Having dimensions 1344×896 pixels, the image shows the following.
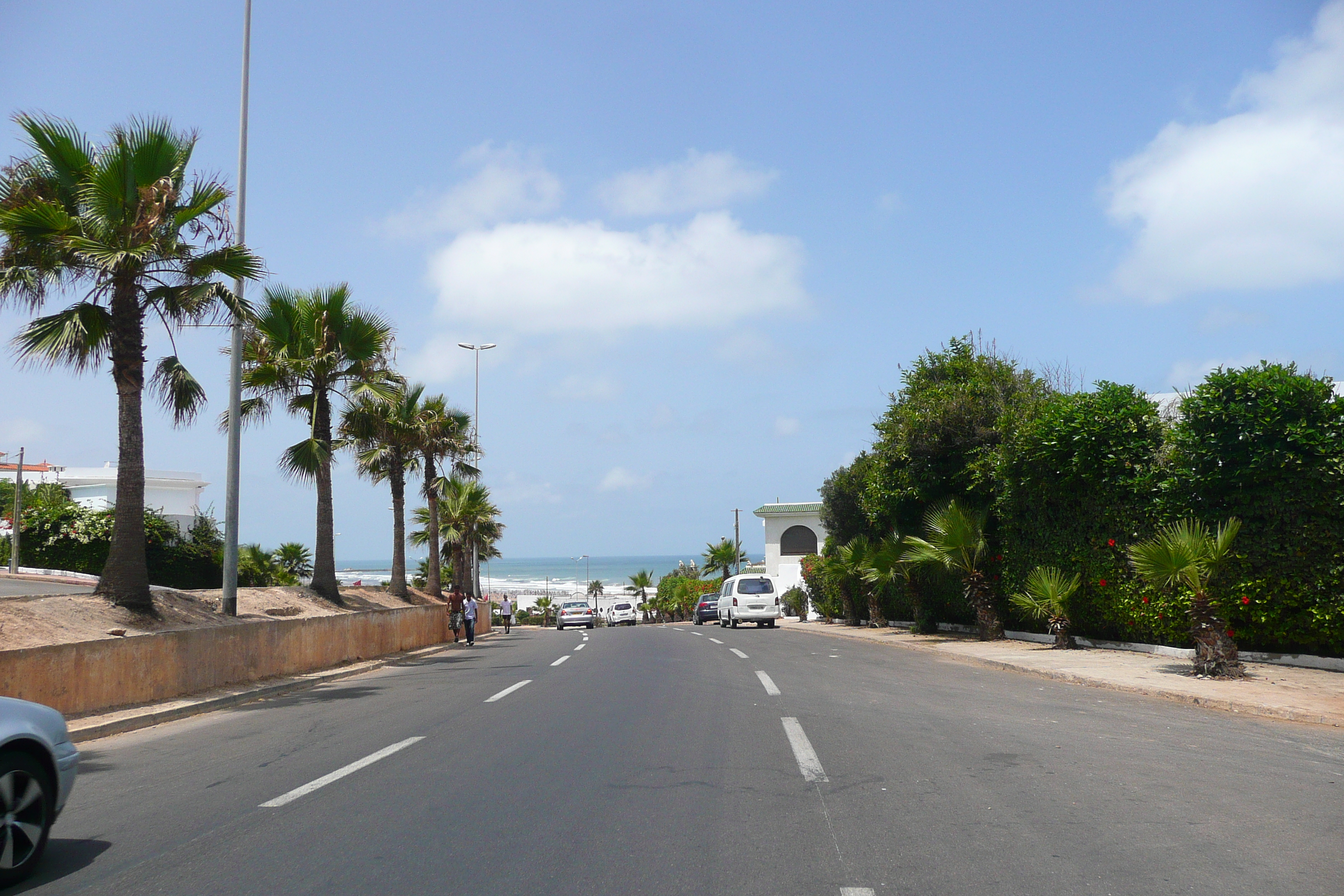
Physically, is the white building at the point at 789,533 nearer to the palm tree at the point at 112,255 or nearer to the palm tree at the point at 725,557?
the palm tree at the point at 725,557

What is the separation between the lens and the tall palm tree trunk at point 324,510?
21.1 meters

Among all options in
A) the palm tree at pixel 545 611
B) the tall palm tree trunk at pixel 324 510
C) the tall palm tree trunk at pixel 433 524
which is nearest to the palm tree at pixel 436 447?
the tall palm tree trunk at pixel 433 524

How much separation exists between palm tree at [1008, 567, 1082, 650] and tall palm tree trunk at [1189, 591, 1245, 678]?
15.5 feet

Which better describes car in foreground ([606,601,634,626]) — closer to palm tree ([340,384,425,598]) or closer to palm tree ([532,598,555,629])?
palm tree ([532,598,555,629])

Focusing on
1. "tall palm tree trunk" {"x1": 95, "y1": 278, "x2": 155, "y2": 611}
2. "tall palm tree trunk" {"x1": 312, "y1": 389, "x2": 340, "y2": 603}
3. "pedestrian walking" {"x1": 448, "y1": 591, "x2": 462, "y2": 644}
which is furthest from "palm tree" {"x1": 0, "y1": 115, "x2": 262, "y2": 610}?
"pedestrian walking" {"x1": 448, "y1": 591, "x2": 462, "y2": 644}

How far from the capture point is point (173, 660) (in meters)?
12.7

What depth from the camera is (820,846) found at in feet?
17.7

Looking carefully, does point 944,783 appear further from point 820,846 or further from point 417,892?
point 417,892

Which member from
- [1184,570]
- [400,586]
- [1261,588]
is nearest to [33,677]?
[1184,570]

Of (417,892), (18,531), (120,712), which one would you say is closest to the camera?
(417,892)

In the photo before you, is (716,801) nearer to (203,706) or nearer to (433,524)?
(203,706)

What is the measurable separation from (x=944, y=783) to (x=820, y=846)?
6.57ft

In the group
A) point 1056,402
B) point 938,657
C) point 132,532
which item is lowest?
point 938,657

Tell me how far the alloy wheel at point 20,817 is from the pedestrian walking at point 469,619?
22.3m
